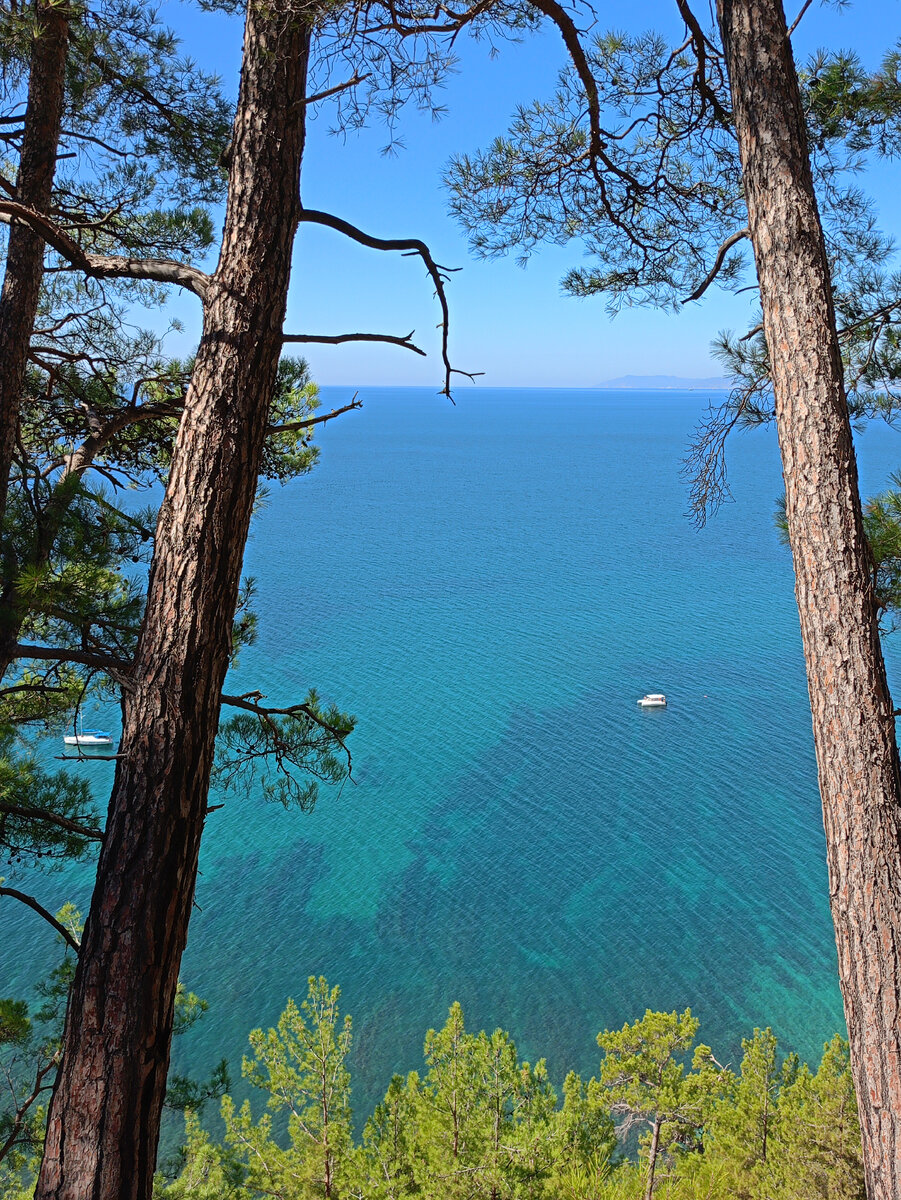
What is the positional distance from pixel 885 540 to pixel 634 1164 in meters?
5.73

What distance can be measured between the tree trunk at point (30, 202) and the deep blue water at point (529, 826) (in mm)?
6337

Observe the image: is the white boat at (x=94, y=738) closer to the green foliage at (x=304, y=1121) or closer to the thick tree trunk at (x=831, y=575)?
the green foliage at (x=304, y=1121)

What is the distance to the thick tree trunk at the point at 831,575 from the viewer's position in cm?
161

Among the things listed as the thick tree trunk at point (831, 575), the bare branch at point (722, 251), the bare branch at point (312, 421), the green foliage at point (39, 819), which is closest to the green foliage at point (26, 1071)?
the green foliage at point (39, 819)

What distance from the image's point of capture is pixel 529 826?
428 inches

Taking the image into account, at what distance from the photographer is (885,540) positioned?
2.37 metres

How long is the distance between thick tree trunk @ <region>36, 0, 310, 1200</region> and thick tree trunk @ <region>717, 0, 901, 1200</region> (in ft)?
3.24

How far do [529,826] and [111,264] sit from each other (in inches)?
389

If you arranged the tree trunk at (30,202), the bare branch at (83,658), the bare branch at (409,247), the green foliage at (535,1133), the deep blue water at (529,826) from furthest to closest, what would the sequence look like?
the deep blue water at (529,826)
the green foliage at (535,1133)
the tree trunk at (30,202)
the bare branch at (409,247)
the bare branch at (83,658)

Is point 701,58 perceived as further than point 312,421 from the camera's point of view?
Yes

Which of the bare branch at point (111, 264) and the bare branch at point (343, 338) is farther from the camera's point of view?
the bare branch at point (343, 338)

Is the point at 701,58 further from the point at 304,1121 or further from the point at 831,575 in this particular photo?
the point at 304,1121

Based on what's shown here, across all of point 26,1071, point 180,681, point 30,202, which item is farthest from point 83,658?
point 26,1071

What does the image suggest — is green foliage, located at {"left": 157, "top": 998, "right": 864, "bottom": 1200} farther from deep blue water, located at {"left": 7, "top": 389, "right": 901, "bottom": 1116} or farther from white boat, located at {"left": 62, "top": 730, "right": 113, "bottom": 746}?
white boat, located at {"left": 62, "top": 730, "right": 113, "bottom": 746}
